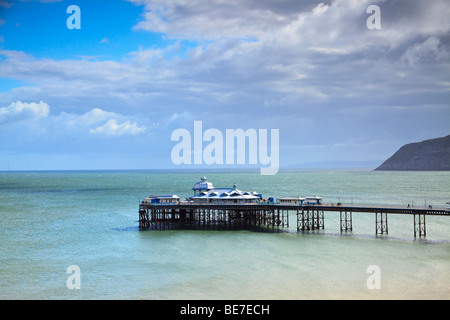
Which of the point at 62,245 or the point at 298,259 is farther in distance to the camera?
the point at 62,245

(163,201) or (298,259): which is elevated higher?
(163,201)

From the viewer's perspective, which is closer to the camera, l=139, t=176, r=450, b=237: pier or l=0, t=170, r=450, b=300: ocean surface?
l=0, t=170, r=450, b=300: ocean surface

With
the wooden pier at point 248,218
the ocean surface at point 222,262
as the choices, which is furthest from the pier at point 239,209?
the ocean surface at point 222,262

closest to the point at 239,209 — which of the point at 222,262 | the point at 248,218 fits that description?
the point at 248,218

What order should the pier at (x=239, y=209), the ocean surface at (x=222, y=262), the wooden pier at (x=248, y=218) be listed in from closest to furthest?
the ocean surface at (x=222, y=262) < the wooden pier at (x=248, y=218) < the pier at (x=239, y=209)

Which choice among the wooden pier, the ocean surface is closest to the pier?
the wooden pier

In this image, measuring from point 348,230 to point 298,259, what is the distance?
20894 mm

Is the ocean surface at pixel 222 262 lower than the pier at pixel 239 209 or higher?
lower

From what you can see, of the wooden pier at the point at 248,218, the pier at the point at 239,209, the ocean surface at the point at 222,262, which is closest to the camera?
the ocean surface at the point at 222,262

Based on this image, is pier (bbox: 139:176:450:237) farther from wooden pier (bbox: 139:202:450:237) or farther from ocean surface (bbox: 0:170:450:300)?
ocean surface (bbox: 0:170:450:300)

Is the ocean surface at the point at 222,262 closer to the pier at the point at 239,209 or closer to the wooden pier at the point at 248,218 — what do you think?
the wooden pier at the point at 248,218

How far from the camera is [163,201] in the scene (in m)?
71.8
